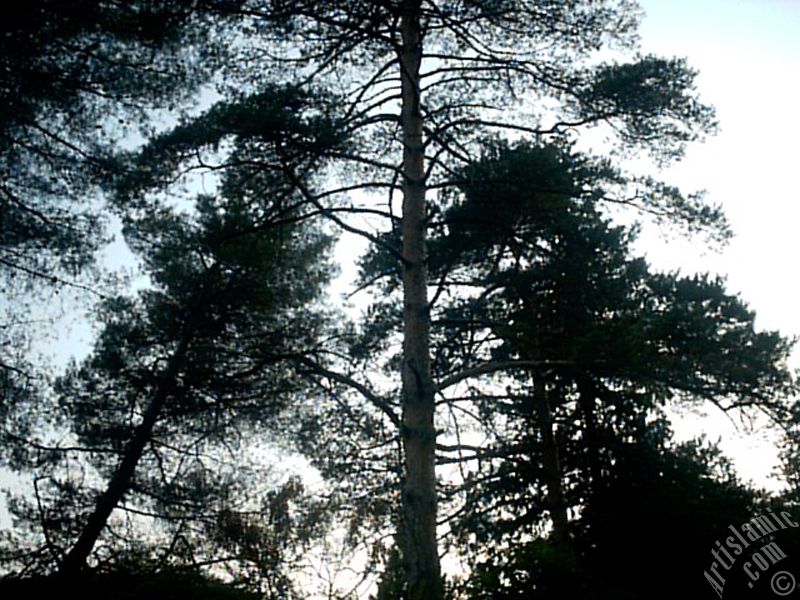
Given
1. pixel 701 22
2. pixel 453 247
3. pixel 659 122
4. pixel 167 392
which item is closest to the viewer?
pixel 659 122

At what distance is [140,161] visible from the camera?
24.4 feet

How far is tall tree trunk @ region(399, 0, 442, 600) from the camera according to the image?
18.5ft

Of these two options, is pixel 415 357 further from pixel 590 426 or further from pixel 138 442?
pixel 590 426

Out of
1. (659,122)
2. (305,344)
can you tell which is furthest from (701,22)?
(305,344)

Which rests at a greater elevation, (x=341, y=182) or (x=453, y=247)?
(x=341, y=182)

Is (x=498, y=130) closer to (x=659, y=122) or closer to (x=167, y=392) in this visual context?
(x=659, y=122)

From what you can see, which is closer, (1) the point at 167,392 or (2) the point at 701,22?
(1) the point at 167,392

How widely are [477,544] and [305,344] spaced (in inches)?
175
